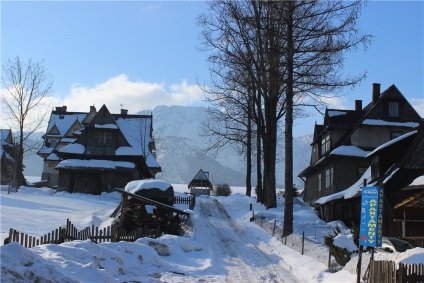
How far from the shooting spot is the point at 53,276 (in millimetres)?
7785

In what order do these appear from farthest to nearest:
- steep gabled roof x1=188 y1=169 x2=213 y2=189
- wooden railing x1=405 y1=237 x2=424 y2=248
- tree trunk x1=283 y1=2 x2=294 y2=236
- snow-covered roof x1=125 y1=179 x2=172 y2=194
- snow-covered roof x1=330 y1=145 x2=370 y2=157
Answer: steep gabled roof x1=188 y1=169 x2=213 y2=189, snow-covered roof x1=330 y1=145 x2=370 y2=157, snow-covered roof x1=125 y1=179 x2=172 y2=194, tree trunk x1=283 y1=2 x2=294 y2=236, wooden railing x1=405 y1=237 x2=424 y2=248

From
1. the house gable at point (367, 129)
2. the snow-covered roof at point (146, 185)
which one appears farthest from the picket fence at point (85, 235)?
the house gable at point (367, 129)

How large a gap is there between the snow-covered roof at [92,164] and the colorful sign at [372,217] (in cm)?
3655

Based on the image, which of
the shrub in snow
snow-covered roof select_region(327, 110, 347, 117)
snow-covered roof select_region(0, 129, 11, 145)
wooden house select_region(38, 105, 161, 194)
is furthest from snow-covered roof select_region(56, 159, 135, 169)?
the shrub in snow

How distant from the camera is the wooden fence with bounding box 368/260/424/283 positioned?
9630 millimetres

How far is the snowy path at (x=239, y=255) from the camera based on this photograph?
13875 mm

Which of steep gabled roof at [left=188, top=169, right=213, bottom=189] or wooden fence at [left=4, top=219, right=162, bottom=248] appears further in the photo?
steep gabled roof at [left=188, top=169, right=213, bottom=189]

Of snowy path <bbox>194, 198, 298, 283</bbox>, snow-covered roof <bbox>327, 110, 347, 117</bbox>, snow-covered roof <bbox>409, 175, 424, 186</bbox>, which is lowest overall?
snowy path <bbox>194, 198, 298, 283</bbox>

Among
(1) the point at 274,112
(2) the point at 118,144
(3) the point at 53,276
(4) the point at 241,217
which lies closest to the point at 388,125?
(1) the point at 274,112

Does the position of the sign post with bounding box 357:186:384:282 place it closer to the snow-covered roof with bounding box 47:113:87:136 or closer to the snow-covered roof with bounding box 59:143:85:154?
the snow-covered roof with bounding box 59:143:85:154

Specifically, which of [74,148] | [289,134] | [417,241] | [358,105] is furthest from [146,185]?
[358,105]

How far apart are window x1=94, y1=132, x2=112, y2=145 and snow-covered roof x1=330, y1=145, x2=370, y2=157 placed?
23.5 metres

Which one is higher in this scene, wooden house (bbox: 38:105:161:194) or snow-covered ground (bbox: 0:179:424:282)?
wooden house (bbox: 38:105:161:194)

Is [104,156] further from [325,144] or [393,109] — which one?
[393,109]
